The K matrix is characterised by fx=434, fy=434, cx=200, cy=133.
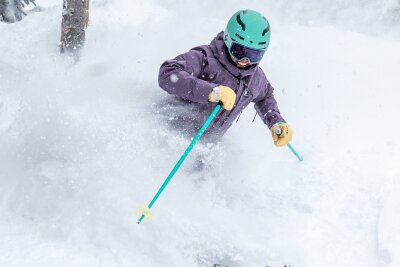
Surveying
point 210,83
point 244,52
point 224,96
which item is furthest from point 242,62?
point 224,96

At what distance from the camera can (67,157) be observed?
4969 mm

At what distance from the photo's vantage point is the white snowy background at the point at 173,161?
4.23 meters

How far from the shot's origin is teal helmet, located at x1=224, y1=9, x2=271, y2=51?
4.29 meters

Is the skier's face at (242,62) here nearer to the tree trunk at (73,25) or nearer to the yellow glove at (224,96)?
the yellow glove at (224,96)

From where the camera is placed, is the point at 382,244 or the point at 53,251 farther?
the point at 382,244

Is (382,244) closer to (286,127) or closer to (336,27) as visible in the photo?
(286,127)

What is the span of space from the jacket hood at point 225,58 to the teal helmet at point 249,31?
212mm

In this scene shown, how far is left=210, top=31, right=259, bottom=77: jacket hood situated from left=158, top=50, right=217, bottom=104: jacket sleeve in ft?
0.71

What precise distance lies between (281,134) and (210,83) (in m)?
1.11

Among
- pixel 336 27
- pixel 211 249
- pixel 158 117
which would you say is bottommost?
pixel 336 27

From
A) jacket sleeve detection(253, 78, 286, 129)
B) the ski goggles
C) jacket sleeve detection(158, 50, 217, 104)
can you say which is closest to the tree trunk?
jacket sleeve detection(158, 50, 217, 104)

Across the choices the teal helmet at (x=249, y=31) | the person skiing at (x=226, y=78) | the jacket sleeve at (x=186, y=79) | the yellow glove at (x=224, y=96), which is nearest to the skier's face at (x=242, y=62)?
the person skiing at (x=226, y=78)

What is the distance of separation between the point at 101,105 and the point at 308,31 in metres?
5.10

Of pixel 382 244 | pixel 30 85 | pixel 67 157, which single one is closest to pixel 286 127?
pixel 382 244
